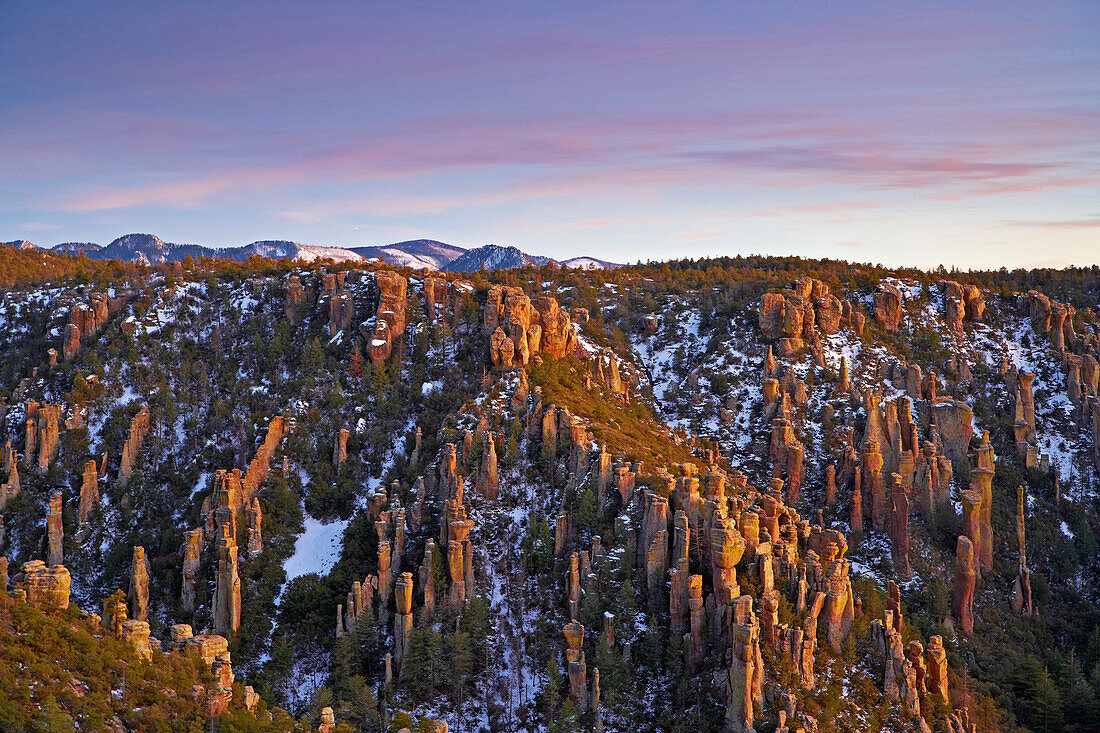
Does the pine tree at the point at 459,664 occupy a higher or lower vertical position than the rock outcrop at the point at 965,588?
lower

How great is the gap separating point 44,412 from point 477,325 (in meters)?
52.8

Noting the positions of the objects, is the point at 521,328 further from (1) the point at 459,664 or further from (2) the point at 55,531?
(2) the point at 55,531

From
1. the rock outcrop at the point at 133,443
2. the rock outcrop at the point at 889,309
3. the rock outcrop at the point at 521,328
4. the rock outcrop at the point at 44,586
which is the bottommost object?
the rock outcrop at the point at 44,586

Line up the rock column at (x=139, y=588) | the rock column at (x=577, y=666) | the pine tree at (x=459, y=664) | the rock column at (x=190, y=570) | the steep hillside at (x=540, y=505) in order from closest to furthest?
the steep hillside at (x=540, y=505) → the rock column at (x=577, y=666) → the pine tree at (x=459, y=664) → the rock column at (x=139, y=588) → the rock column at (x=190, y=570)

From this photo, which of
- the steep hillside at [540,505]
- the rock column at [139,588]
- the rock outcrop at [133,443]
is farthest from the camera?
the rock outcrop at [133,443]

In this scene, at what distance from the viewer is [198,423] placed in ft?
367

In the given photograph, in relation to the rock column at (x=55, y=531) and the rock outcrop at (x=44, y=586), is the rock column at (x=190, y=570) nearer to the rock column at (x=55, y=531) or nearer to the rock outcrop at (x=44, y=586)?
the rock column at (x=55, y=531)

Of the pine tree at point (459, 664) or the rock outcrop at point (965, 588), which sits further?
the rock outcrop at point (965, 588)

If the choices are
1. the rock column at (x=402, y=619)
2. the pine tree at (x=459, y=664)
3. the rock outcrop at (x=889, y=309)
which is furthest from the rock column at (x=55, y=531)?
the rock outcrop at (x=889, y=309)

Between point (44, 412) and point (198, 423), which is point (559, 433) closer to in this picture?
point (198, 423)

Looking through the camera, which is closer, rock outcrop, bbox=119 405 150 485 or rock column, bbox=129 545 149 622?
rock column, bbox=129 545 149 622

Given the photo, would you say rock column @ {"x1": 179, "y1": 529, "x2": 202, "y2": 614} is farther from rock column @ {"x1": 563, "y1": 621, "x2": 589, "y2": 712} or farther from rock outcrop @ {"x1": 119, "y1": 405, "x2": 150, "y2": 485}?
rock column @ {"x1": 563, "y1": 621, "x2": 589, "y2": 712}

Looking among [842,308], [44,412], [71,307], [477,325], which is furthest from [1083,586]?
[71,307]

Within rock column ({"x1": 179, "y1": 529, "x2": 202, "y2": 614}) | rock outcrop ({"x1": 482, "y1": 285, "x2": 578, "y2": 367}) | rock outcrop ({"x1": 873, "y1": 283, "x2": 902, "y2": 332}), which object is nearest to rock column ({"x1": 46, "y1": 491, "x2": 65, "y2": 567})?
rock column ({"x1": 179, "y1": 529, "x2": 202, "y2": 614})
